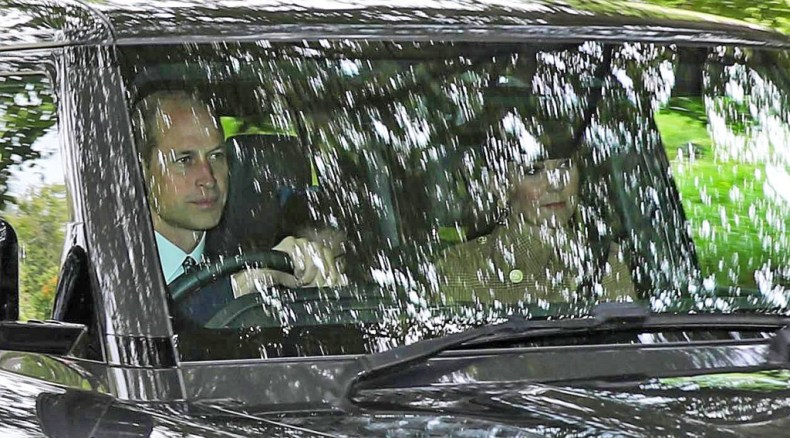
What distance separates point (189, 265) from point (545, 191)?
809 millimetres

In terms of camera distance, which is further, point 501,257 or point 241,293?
point 501,257

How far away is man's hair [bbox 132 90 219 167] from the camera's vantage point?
3.39 m

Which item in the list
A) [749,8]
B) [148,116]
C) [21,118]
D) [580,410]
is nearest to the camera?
[580,410]

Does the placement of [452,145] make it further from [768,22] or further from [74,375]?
[768,22]

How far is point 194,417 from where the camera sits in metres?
2.97

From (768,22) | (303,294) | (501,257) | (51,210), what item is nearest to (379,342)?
(303,294)

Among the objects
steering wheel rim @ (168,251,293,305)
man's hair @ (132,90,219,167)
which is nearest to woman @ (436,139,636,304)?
steering wheel rim @ (168,251,293,305)

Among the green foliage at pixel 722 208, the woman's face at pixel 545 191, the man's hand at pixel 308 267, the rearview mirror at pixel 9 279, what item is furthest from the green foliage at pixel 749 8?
the rearview mirror at pixel 9 279

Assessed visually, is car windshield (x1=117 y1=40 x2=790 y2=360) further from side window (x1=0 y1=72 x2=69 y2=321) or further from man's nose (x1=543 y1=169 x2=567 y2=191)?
side window (x1=0 y1=72 x2=69 y2=321)

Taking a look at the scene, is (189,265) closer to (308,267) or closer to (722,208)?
(308,267)

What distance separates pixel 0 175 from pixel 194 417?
1020mm

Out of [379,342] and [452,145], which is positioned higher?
[452,145]

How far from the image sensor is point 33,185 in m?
3.64

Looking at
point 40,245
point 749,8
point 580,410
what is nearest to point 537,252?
point 580,410
